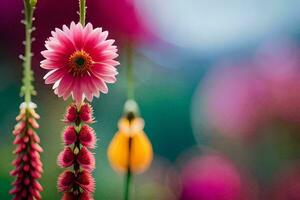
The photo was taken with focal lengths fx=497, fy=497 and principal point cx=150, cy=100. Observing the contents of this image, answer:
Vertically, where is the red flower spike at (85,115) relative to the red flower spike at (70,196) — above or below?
above

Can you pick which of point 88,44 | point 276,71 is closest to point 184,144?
point 276,71

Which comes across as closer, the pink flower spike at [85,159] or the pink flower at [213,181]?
the pink flower spike at [85,159]

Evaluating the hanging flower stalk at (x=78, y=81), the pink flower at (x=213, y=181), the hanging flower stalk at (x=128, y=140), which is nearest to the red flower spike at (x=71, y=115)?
the hanging flower stalk at (x=78, y=81)

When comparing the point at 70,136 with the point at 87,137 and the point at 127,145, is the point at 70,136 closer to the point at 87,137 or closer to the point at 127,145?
the point at 87,137

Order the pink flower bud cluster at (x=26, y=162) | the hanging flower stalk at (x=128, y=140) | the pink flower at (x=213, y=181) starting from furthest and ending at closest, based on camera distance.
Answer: the pink flower at (x=213, y=181)
the hanging flower stalk at (x=128, y=140)
the pink flower bud cluster at (x=26, y=162)

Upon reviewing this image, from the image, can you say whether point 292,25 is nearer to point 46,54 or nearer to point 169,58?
point 169,58

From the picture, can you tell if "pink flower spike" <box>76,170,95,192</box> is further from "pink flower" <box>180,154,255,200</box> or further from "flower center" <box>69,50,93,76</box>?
"pink flower" <box>180,154,255,200</box>

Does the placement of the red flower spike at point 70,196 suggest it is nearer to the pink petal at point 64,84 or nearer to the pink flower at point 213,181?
the pink petal at point 64,84

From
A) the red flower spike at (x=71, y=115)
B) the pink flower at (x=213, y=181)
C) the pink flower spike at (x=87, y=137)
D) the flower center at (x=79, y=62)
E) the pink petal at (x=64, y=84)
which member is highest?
the flower center at (x=79, y=62)

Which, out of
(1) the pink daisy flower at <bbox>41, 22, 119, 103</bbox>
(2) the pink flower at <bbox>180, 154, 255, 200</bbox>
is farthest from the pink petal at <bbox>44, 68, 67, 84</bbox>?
(2) the pink flower at <bbox>180, 154, 255, 200</bbox>
